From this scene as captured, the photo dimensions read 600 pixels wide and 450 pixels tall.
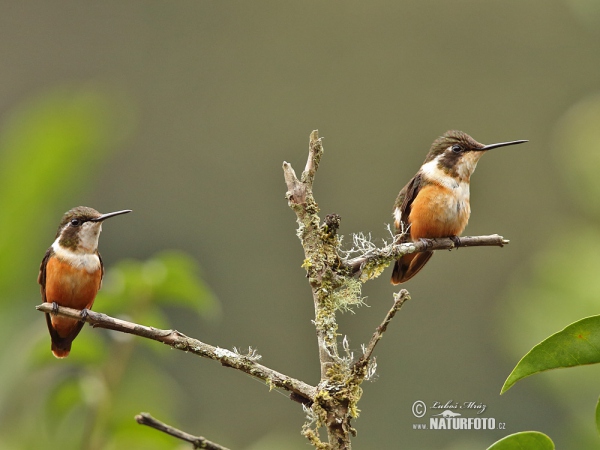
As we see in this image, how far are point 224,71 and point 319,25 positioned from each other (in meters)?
2.76

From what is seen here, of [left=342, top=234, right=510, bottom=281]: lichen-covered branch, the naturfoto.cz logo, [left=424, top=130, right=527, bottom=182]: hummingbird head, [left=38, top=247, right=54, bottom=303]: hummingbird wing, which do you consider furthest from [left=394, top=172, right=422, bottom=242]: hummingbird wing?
[left=38, top=247, right=54, bottom=303]: hummingbird wing

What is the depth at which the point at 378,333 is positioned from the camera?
1.41 meters

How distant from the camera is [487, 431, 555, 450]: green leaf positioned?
3.84 feet

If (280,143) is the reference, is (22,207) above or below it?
below

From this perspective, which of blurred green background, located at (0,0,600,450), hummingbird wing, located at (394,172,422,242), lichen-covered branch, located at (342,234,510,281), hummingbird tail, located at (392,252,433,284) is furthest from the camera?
hummingbird wing, located at (394,172,422,242)

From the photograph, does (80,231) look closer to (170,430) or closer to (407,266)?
(407,266)

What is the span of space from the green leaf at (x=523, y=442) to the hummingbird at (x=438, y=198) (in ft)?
5.55

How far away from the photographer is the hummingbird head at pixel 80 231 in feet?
10.7

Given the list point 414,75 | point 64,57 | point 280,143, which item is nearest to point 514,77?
point 414,75

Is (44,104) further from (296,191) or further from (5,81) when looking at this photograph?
(5,81)

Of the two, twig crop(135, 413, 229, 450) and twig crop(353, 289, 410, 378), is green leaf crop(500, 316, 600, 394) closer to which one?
twig crop(353, 289, 410, 378)

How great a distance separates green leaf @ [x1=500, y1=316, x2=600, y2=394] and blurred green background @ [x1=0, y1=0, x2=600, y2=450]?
111cm

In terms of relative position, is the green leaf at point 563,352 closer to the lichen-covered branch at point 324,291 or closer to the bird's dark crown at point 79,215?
the lichen-covered branch at point 324,291

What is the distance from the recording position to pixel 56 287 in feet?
10.5
